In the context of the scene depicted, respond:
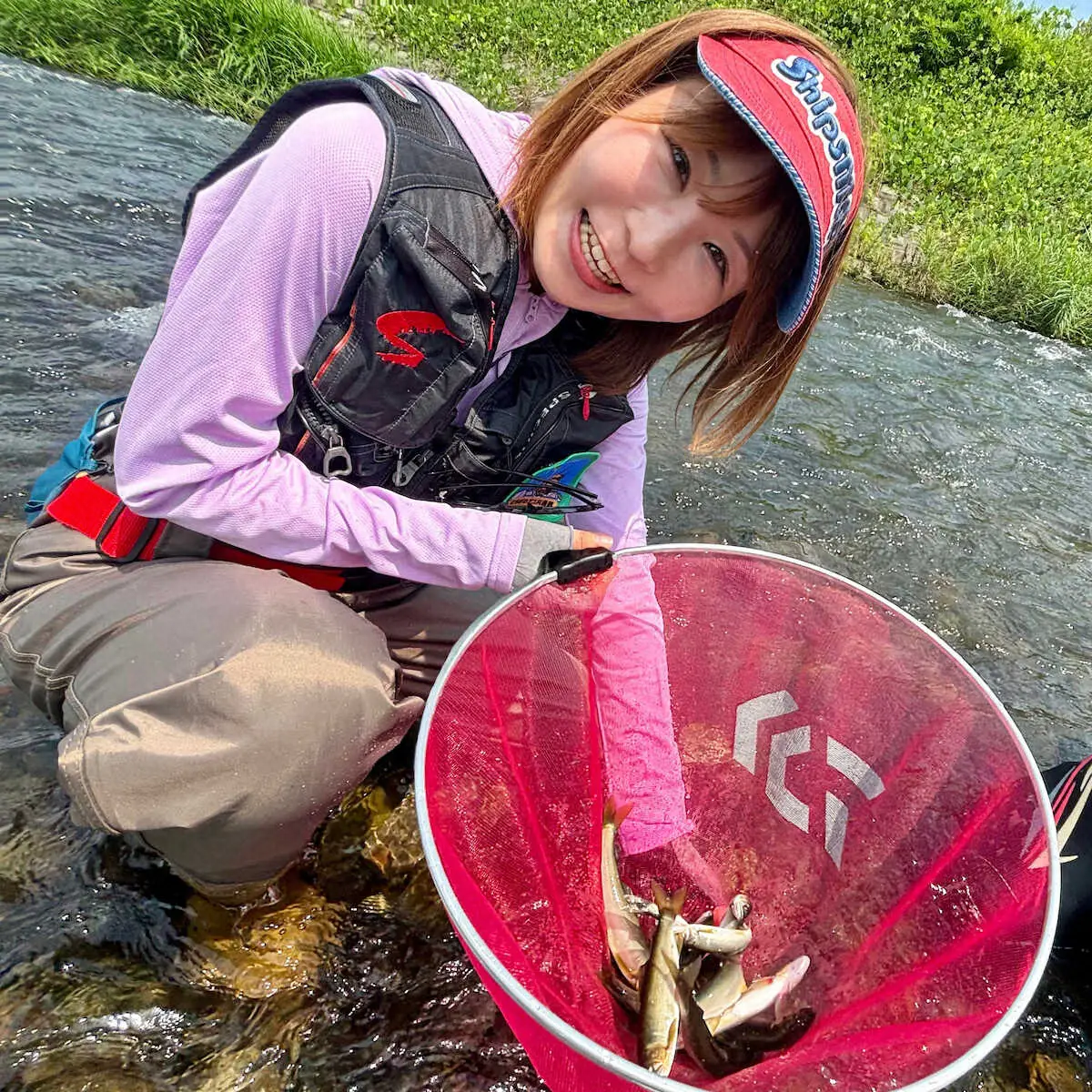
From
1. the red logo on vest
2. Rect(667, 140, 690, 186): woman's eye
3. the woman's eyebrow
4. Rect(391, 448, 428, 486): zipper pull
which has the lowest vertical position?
Rect(391, 448, 428, 486): zipper pull

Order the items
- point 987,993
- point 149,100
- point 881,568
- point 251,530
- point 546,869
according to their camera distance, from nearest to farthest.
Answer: point 987,993
point 251,530
point 546,869
point 881,568
point 149,100

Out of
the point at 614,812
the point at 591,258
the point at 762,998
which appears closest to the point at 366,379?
the point at 591,258

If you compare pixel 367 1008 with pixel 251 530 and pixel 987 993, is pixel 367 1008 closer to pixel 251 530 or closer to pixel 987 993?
pixel 251 530

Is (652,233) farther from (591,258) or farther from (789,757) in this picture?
(789,757)

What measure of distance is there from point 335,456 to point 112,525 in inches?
17.4

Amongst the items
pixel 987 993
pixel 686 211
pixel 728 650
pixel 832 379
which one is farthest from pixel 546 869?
pixel 832 379

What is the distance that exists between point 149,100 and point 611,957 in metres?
8.43

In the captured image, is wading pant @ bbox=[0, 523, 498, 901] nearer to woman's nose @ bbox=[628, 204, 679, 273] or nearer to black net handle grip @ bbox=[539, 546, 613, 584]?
black net handle grip @ bbox=[539, 546, 613, 584]

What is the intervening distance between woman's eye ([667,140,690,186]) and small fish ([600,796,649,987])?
3.68ft

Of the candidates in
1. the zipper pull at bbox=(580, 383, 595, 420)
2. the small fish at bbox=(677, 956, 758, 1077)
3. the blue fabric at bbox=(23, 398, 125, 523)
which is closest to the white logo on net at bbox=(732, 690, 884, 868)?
the small fish at bbox=(677, 956, 758, 1077)

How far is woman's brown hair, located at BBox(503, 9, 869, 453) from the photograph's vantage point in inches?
53.9

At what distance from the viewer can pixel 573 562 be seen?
4.71 feet

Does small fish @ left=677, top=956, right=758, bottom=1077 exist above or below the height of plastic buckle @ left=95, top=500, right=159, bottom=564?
below

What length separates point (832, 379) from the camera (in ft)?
16.6
